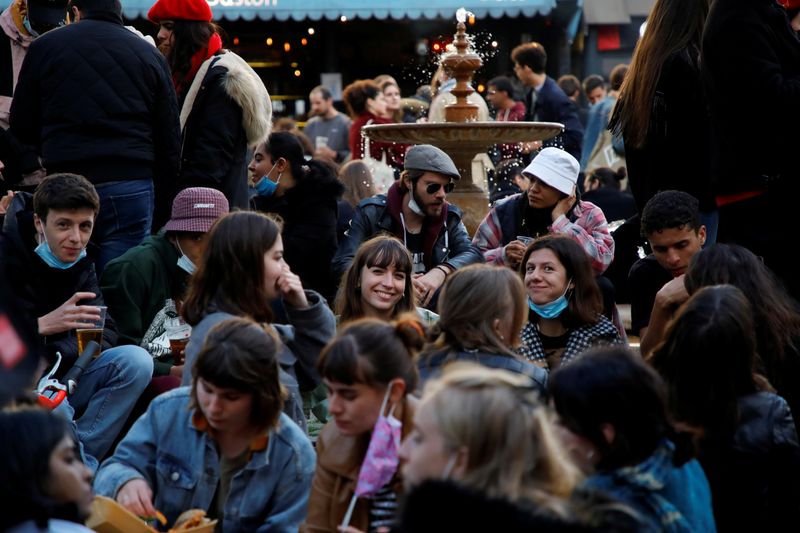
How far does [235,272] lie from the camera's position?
17.4 ft

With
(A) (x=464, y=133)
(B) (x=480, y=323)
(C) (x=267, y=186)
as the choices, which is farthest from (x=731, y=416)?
(A) (x=464, y=133)

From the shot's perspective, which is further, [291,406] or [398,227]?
[398,227]

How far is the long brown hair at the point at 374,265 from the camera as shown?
6223 mm

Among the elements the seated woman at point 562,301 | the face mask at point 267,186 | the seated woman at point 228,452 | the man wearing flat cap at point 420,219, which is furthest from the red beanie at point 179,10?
the seated woman at point 228,452

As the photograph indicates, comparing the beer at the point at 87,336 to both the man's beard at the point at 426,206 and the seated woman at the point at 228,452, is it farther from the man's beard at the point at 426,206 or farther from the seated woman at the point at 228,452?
the man's beard at the point at 426,206

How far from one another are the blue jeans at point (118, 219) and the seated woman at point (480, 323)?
2387 millimetres

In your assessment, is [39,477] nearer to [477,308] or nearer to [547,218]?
[477,308]

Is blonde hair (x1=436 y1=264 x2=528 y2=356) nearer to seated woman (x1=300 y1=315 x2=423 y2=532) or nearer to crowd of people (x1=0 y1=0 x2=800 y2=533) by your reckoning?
crowd of people (x1=0 y1=0 x2=800 y2=533)

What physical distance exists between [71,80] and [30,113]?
0.35 m

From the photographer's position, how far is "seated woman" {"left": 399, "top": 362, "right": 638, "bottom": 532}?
3041mm

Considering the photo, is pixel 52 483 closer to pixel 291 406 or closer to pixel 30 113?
pixel 291 406

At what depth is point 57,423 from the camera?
3.66 m

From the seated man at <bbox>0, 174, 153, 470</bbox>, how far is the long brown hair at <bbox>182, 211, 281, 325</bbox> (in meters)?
0.84

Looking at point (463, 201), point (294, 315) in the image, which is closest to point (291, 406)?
point (294, 315)
